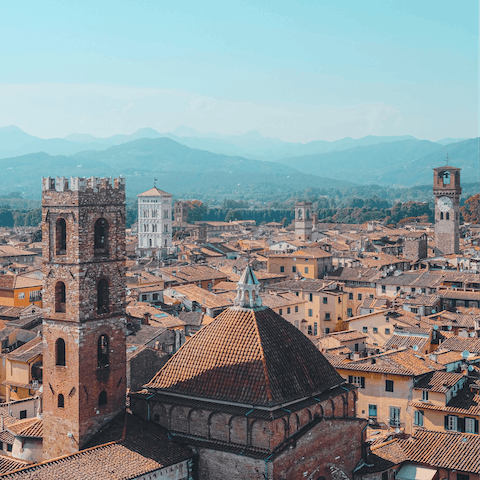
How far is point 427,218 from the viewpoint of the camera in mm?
168375

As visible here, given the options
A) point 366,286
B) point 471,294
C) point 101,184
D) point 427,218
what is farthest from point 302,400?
point 427,218

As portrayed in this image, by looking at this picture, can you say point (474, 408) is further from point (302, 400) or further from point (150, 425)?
point (150, 425)

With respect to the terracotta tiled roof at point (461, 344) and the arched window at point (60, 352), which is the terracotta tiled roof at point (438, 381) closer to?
the terracotta tiled roof at point (461, 344)

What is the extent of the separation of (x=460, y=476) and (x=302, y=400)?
19.3 ft

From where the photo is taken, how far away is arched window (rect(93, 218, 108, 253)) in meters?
24.0

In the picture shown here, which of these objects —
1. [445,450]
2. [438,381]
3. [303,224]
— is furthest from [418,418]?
[303,224]

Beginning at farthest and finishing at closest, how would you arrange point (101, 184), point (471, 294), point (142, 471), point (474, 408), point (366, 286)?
point (366, 286) → point (471, 294) → point (474, 408) → point (101, 184) → point (142, 471)

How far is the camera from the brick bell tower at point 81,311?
2295 cm

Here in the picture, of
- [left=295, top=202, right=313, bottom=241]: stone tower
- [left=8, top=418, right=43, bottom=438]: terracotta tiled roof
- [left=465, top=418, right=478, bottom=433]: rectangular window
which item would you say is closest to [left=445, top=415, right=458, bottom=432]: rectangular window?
[left=465, top=418, right=478, bottom=433]: rectangular window

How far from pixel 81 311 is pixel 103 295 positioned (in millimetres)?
1160

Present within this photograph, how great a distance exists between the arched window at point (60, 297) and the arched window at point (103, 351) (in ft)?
4.81

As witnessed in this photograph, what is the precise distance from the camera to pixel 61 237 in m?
23.8

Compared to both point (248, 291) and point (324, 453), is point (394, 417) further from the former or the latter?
point (248, 291)

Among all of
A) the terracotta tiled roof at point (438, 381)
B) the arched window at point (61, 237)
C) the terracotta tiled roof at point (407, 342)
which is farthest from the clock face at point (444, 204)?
the arched window at point (61, 237)
